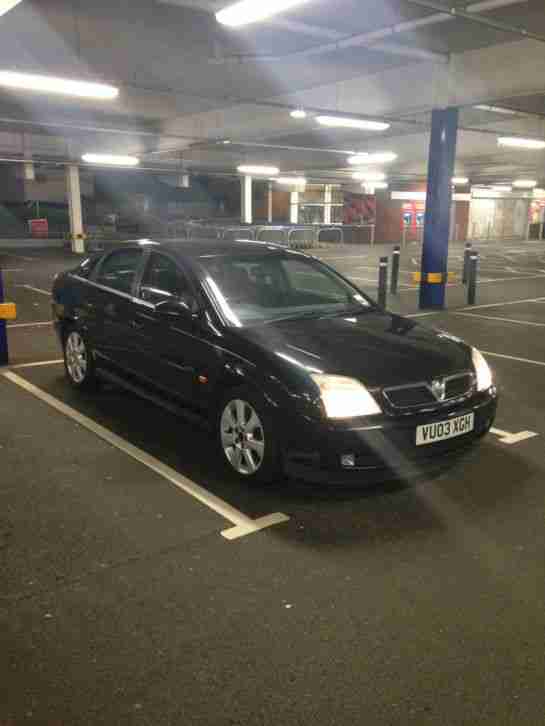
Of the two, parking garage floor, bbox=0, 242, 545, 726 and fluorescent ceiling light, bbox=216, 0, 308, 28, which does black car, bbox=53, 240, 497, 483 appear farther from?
fluorescent ceiling light, bbox=216, 0, 308, 28

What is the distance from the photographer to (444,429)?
3.77 meters

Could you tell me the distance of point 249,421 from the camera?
12.7 ft

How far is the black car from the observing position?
3.57 metres

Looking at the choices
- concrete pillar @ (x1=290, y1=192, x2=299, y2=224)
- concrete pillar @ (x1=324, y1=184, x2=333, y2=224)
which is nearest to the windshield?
concrete pillar @ (x1=290, y1=192, x2=299, y2=224)

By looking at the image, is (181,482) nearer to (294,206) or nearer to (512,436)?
(512,436)

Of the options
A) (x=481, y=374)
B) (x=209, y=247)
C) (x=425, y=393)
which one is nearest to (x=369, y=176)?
(x=209, y=247)

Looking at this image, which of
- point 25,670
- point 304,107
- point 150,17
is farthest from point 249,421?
point 304,107

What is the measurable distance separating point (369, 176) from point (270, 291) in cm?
2710

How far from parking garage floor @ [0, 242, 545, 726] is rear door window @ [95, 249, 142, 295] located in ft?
3.71

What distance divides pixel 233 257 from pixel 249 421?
4.70 ft

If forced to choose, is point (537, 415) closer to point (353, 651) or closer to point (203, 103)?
point (353, 651)

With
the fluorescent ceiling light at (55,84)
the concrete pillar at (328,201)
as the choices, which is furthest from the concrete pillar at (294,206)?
the fluorescent ceiling light at (55,84)

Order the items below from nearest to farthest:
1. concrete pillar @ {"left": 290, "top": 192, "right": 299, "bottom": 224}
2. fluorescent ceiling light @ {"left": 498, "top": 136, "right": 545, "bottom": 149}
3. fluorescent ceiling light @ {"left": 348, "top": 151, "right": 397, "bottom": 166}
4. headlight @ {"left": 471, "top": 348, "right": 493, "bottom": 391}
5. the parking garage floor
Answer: the parking garage floor → headlight @ {"left": 471, "top": 348, "right": 493, "bottom": 391} → fluorescent ceiling light @ {"left": 498, "top": 136, "right": 545, "bottom": 149} → fluorescent ceiling light @ {"left": 348, "top": 151, "right": 397, "bottom": 166} → concrete pillar @ {"left": 290, "top": 192, "right": 299, "bottom": 224}

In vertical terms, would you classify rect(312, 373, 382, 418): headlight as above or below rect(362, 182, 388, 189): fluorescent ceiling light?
below
